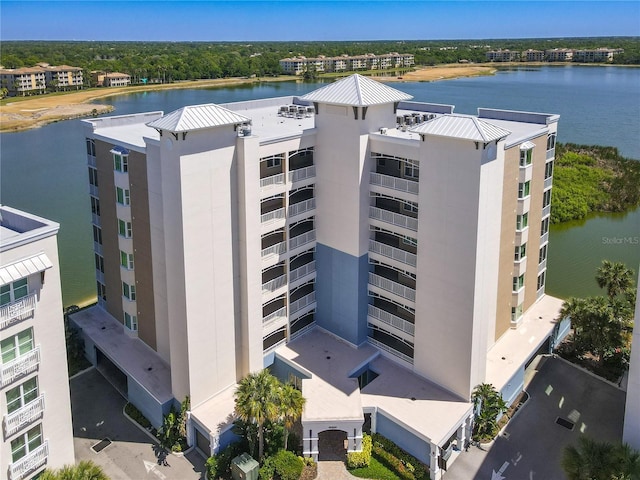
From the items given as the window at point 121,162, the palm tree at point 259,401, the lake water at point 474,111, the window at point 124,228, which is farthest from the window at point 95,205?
the palm tree at point 259,401

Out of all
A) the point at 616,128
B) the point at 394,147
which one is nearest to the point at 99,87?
the point at 616,128

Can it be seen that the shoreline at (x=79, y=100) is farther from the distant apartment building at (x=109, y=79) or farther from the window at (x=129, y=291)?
the window at (x=129, y=291)

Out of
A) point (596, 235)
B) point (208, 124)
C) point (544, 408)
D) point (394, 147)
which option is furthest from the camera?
point (596, 235)

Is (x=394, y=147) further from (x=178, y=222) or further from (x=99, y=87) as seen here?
(x=99, y=87)

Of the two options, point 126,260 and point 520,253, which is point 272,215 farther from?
point 520,253

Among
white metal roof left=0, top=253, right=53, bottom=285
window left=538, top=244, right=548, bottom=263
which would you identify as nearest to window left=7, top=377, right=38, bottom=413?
white metal roof left=0, top=253, right=53, bottom=285

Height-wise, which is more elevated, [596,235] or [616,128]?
[616,128]

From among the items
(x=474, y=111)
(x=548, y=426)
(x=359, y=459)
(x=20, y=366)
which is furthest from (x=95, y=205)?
(x=474, y=111)
